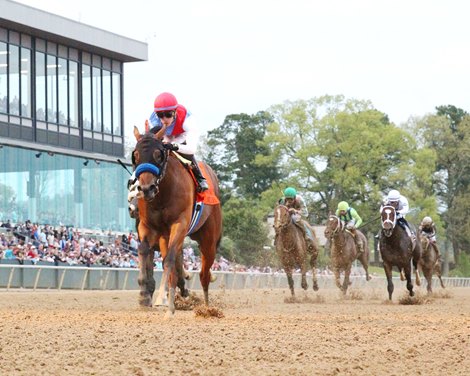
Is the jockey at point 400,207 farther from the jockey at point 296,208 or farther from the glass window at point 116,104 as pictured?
the glass window at point 116,104

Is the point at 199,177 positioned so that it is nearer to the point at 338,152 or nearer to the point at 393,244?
the point at 393,244

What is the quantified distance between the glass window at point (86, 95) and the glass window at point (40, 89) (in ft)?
9.36

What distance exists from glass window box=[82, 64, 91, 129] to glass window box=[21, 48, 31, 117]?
3882 millimetres

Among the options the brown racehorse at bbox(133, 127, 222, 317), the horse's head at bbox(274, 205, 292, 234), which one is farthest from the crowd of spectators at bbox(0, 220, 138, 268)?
the brown racehorse at bbox(133, 127, 222, 317)

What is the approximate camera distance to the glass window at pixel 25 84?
4381cm

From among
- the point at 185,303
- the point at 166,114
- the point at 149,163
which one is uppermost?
the point at 166,114

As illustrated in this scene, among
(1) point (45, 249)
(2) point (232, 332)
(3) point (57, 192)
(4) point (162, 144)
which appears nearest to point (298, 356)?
(2) point (232, 332)

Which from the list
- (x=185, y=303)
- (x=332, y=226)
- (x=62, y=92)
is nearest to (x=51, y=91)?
(x=62, y=92)

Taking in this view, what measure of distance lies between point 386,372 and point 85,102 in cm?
4052

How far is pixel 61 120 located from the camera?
46.4m

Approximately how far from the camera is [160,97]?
13.6 meters

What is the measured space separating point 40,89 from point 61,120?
1852mm

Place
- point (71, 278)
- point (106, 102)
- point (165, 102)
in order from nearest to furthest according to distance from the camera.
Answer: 1. point (165, 102)
2. point (71, 278)
3. point (106, 102)

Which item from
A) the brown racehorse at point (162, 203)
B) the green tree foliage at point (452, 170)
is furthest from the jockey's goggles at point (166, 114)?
the green tree foliage at point (452, 170)
